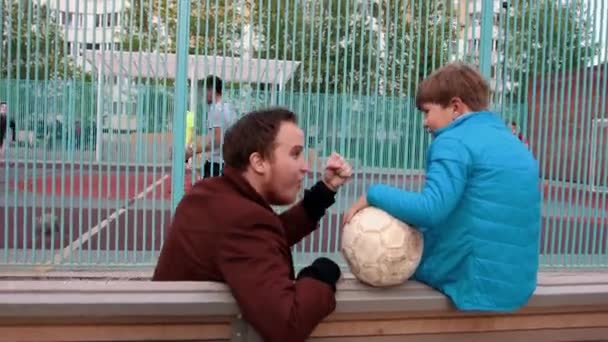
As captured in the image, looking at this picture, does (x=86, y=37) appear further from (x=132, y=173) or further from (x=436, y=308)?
(x=436, y=308)

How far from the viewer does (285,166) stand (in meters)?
2.04

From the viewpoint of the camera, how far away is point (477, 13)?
611cm

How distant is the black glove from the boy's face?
1.90ft

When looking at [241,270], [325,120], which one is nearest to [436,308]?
[241,270]

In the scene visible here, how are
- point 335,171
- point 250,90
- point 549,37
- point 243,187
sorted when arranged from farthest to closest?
point 549,37, point 250,90, point 335,171, point 243,187

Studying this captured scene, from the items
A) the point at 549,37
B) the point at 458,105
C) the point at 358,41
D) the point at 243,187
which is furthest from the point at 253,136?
the point at 549,37

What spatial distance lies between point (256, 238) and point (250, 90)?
14.1 feet

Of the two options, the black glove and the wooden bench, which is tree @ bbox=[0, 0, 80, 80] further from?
the black glove

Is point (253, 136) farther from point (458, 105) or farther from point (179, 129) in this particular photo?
point (179, 129)

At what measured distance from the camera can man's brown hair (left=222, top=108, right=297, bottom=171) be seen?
203cm

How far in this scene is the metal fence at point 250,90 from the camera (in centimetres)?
564

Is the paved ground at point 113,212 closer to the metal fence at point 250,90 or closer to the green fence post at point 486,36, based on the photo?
the metal fence at point 250,90

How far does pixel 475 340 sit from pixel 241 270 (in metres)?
0.84

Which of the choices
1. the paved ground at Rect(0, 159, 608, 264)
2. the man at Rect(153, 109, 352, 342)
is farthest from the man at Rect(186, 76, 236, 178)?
the man at Rect(153, 109, 352, 342)
